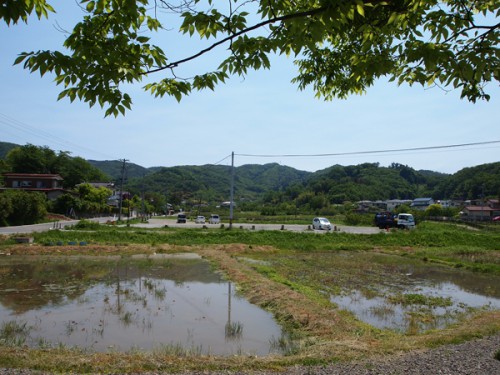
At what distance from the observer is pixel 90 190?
64312 mm

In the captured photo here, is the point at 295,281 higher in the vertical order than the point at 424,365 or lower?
lower

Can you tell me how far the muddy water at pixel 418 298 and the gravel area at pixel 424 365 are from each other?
7.82 ft

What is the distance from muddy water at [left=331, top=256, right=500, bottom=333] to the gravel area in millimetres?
2382

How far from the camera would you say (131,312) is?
9445 millimetres

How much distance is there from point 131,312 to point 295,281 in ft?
22.0

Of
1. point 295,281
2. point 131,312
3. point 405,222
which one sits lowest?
point 295,281

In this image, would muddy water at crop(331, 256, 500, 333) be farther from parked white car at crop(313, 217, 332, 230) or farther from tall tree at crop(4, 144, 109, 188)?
tall tree at crop(4, 144, 109, 188)

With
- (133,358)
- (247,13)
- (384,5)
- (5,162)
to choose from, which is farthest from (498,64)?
(5,162)

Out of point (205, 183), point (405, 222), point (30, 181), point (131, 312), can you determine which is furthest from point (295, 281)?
point (205, 183)

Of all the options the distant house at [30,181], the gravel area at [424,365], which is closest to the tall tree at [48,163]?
the distant house at [30,181]

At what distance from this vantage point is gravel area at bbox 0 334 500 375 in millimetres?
4750

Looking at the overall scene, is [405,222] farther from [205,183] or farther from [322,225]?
[205,183]

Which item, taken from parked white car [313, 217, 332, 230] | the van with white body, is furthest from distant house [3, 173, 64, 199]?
the van with white body

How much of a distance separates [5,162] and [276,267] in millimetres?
70480
